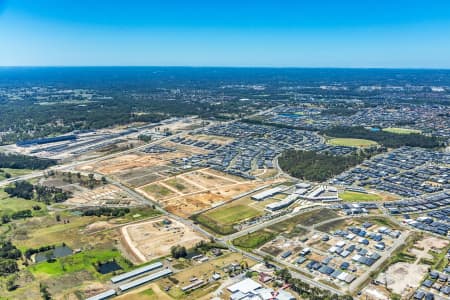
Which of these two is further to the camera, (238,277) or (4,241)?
(4,241)

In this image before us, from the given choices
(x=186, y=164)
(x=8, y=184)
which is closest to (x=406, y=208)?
(x=186, y=164)

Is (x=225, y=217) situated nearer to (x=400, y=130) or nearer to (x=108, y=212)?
(x=108, y=212)

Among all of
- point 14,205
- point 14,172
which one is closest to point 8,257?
point 14,205

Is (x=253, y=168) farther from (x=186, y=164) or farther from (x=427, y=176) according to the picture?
(x=427, y=176)

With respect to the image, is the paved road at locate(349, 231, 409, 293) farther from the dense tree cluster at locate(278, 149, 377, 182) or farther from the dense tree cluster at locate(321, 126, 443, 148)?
the dense tree cluster at locate(321, 126, 443, 148)

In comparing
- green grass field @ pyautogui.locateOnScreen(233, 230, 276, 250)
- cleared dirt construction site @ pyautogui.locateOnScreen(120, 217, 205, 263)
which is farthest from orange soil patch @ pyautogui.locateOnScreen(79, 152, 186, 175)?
green grass field @ pyautogui.locateOnScreen(233, 230, 276, 250)

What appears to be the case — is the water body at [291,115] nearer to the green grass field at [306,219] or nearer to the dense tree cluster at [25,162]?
the dense tree cluster at [25,162]

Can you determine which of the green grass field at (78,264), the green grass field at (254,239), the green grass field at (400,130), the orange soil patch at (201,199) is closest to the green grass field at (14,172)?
the orange soil patch at (201,199)

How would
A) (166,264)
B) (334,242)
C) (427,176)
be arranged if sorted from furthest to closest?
(427,176), (334,242), (166,264)
